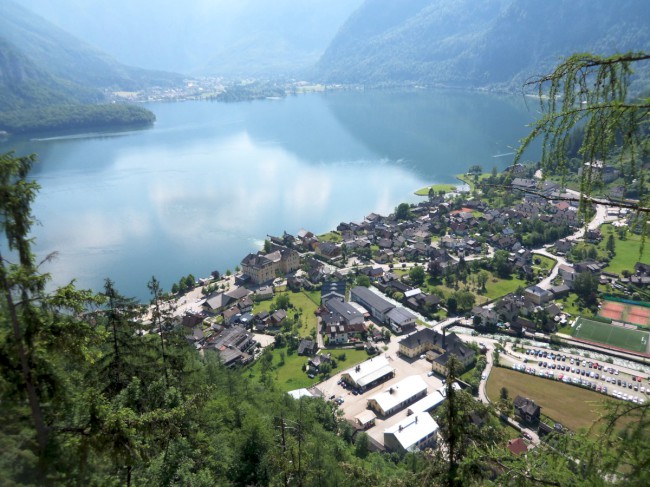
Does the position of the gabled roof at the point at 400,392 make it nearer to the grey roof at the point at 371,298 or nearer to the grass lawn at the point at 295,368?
the grass lawn at the point at 295,368

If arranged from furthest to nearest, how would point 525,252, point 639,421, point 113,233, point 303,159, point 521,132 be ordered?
point 521,132, point 303,159, point 113,233, point 525,252, point 639,421

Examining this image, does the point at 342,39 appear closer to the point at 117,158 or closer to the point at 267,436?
the point at 117,158

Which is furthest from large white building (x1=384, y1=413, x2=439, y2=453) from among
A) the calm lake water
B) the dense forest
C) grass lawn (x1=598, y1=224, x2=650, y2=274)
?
grass lawn (x1=598, y1=224, x2=650, y2=274)

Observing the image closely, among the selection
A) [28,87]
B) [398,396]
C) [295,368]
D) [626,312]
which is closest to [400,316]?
[398,396]

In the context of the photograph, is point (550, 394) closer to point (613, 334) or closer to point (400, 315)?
point (613, 334)

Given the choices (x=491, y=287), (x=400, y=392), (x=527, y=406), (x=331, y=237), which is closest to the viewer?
(x=527, y=406)

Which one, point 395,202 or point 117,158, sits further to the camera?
point 117,158

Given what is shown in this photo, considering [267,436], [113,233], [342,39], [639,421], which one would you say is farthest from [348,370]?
[342,39]
